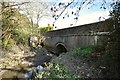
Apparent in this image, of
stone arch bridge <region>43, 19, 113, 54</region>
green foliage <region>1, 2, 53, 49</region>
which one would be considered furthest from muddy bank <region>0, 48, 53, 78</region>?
stone arch bridge <region>43, 19, 113, 54</region>

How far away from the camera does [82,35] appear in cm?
1220

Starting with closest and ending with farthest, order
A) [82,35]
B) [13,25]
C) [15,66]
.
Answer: [82,35] → [15,66] → [13,25]

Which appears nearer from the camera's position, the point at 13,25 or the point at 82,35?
the point at 82,35

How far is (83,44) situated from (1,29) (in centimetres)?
574

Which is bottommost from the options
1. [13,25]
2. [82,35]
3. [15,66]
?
[15,66]

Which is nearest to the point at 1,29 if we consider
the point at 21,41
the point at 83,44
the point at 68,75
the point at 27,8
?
the point at 27,8

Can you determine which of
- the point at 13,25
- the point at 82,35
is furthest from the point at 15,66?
the point at 82,35

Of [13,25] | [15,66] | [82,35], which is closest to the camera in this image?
[82,35]

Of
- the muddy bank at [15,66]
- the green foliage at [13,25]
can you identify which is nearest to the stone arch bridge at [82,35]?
the green foliage at [13,25]

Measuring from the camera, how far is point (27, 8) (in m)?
15.0

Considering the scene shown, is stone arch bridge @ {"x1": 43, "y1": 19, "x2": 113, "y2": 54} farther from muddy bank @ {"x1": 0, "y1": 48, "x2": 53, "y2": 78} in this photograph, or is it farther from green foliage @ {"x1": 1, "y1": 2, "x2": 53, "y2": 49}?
muddy bank @ {"x1": 0, "y1": 48, "x2": 53, "y2": 78}

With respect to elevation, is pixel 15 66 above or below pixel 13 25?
below

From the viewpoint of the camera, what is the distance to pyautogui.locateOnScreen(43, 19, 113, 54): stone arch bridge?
7349 millimetres

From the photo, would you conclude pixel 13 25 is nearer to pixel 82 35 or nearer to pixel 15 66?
pixel 15 66
